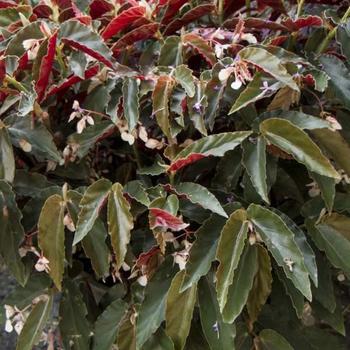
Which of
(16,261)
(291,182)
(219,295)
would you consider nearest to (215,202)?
(219,295)

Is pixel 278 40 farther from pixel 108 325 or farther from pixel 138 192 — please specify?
pixel 108 325

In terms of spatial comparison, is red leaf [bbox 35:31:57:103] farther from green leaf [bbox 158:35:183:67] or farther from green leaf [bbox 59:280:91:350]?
green leaf [bbox 59:280:91:350]

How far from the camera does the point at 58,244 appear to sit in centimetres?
97

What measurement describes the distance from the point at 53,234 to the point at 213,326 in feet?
0.92

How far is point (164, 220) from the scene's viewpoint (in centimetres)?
93

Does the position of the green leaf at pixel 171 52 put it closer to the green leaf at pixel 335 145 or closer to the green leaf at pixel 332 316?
the green leaf at pixel 335 145

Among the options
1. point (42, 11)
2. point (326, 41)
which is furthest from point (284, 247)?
point (42, 11)

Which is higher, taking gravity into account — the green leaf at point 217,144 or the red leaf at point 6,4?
the red leaf at point 6,4

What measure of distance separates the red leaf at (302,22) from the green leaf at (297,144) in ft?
0.70

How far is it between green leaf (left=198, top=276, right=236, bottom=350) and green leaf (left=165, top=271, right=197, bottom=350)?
0.02 m

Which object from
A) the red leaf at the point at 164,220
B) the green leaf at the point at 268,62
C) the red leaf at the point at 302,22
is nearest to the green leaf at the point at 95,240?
the red leaf at the point at 164,220

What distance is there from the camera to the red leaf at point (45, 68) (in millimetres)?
957

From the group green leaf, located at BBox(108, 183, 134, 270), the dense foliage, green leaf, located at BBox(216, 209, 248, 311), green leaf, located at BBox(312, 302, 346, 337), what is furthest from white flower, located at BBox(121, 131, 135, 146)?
green leaf, located at BBox(312, 302, 346, 337)

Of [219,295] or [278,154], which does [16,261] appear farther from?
[278,154]
